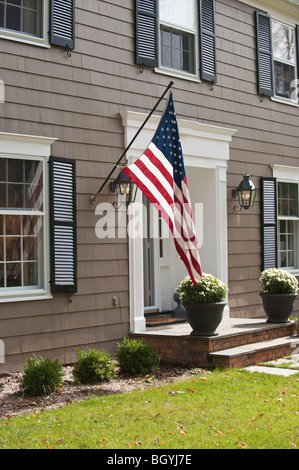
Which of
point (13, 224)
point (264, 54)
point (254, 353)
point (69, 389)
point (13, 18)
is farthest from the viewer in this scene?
point (264, 54)

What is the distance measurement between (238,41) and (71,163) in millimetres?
4310

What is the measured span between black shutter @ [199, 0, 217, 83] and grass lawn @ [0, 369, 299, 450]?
5011mm

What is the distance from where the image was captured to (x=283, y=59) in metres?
11.1

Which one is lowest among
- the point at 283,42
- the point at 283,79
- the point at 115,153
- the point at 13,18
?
the point at 115,153

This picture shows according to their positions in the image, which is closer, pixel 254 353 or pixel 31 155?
pixel 31 155

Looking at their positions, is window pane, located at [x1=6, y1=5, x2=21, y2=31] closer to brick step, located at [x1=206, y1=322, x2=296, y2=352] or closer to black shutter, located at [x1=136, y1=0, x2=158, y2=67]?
black shutter, located at [x1=136, y1=0, x2=158, y2=67]

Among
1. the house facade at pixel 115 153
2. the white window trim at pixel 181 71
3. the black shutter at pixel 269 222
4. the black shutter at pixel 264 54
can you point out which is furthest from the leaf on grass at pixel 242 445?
the black shutter at pixel 264 54

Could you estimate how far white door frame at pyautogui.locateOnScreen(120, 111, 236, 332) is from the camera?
315 inches

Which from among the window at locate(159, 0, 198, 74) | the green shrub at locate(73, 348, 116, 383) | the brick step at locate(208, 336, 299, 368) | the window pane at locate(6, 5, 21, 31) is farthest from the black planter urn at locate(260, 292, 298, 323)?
the window pane at locate(6, 5, 21, 31)

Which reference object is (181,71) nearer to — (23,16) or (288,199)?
(23,16)

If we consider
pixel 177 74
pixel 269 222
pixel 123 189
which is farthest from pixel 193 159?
pixel 269 222

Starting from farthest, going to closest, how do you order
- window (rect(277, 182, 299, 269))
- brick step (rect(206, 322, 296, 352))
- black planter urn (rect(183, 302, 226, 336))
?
1. window (rect(277, 182, 299, 269))
2. brick step (rect(206, 322, 296, 352))
3. black planter urn (rect(183, 302, 226, 336))

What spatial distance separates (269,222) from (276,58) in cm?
301
